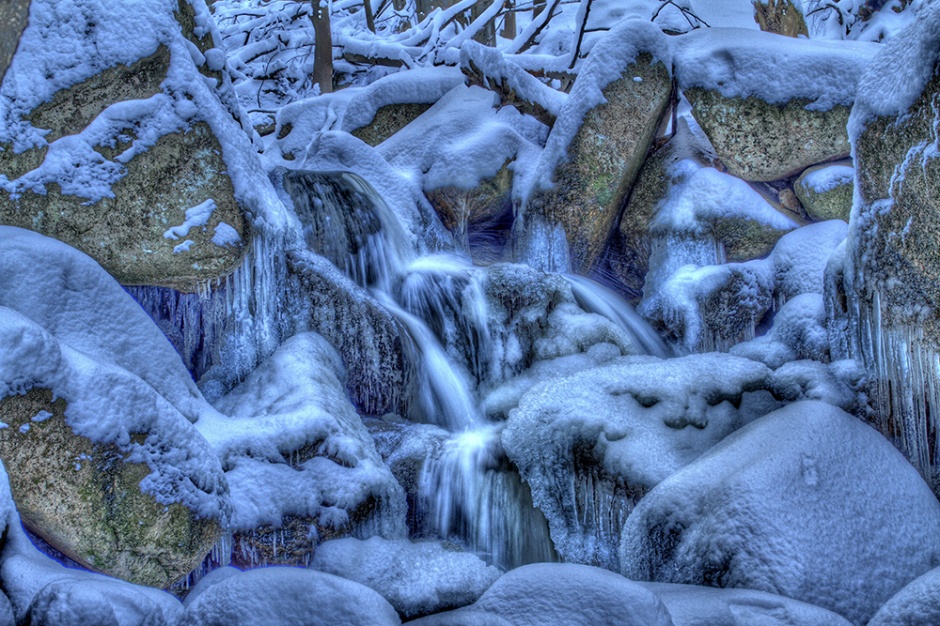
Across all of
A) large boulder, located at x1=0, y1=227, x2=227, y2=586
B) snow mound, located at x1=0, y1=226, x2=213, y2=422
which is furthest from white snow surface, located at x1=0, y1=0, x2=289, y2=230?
large boulder, located at x1=0, y1=227, x2=227, y2=586

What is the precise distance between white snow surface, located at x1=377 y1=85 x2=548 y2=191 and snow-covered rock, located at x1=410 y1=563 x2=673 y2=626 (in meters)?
4.80

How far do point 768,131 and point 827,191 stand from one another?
25.4 inches

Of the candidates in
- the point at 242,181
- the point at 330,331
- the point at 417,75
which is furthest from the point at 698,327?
the point at 417,75

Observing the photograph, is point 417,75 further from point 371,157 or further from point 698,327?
point 698,327

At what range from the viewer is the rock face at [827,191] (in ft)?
20.4

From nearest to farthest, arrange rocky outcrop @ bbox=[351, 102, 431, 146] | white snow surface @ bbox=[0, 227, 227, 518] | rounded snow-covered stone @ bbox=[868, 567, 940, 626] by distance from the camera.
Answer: rounded snow-covered stone @ bbox=[868, 567, 940, 626] < white snow surface @ bbox=[0, 227, 227, 518] < rocky outcrop @ bbox=[351, 102, 431, 146]

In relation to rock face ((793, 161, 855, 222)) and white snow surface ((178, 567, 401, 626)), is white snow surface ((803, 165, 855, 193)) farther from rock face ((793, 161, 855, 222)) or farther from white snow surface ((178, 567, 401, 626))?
white snow surface ((178, 567, 401, 626))

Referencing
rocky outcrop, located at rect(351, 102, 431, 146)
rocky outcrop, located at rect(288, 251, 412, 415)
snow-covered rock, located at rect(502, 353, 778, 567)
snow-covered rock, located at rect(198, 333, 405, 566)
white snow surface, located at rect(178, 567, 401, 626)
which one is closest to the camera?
white snow surface, located at rect(178, 567, 401, 626)

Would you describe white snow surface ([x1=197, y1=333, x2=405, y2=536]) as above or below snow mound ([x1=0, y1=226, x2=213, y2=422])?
below

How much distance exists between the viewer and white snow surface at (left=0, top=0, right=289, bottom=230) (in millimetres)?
4324

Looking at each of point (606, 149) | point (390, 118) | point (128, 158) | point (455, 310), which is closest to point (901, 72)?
point (455, 310)

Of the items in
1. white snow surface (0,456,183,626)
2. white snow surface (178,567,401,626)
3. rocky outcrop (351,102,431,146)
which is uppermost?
rocky outcrop (351,102,431,146)

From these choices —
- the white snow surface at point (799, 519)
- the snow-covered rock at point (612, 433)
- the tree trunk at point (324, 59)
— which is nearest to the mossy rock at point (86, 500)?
the snow-covered rock at point (612, 433)

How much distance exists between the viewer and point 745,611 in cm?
244
